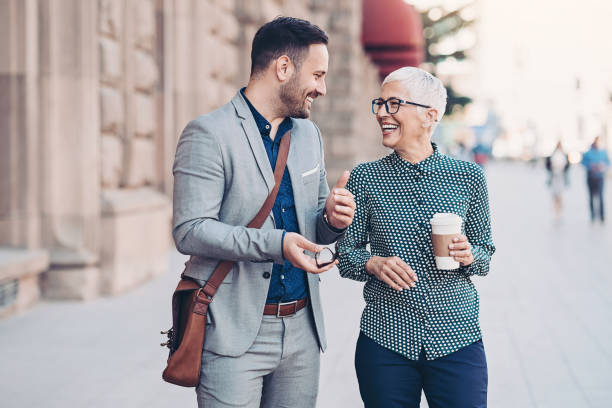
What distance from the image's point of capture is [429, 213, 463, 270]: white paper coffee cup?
2596mm

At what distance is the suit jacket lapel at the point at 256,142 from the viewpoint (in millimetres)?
2600

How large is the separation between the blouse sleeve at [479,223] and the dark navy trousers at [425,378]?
282 millimetres

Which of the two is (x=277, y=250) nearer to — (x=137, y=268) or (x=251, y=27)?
(x=137, y=268)

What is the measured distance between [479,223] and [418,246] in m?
0.26

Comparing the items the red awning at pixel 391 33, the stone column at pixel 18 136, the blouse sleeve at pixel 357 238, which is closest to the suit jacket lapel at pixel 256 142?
the blouse sleeve at pixel 357 238

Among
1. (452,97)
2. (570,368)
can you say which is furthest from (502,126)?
(570,368)

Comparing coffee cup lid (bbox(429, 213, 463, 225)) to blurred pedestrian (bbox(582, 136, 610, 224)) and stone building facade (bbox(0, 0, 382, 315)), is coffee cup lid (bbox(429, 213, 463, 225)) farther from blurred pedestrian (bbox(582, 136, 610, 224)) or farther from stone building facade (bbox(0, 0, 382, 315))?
blurred pedestrian (bbox(582, 136, 610, 224))

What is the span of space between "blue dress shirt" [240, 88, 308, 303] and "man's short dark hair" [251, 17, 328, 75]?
0.18 metres

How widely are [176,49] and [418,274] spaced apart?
757 cm

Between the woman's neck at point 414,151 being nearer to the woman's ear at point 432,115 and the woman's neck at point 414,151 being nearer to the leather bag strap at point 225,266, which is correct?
the woman's ear at point 432,115

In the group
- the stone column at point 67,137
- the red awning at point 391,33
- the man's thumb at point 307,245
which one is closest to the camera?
the man's thumb at point 307,245

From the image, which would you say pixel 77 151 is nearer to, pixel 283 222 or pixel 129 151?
pixel 129 151

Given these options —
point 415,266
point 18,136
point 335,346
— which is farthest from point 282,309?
point 18,136

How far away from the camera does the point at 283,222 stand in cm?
266
